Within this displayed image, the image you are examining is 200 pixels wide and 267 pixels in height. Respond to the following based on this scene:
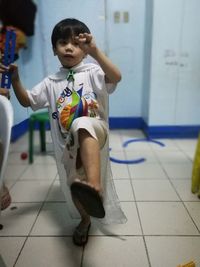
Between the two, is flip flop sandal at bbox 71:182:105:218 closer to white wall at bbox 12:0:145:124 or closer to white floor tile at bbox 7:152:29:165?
white wall at bbox 12:0:145:124

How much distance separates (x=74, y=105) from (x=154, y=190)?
3.05 feet

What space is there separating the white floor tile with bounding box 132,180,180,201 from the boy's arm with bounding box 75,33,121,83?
2.83 ft

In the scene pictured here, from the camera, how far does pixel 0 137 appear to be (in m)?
0.75

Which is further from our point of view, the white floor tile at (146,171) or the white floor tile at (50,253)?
the white floor tile at (146,171)

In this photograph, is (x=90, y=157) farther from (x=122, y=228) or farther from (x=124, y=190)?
(x=124, y=190)

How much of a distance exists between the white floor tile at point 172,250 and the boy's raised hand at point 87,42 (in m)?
0.90

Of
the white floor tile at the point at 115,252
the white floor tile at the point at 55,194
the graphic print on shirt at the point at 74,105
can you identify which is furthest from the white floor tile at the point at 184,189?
the graphic print on shirt at the point at 74,105

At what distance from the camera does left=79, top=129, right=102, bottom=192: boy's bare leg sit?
0.85 metres

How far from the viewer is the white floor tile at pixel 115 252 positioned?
1.06 m

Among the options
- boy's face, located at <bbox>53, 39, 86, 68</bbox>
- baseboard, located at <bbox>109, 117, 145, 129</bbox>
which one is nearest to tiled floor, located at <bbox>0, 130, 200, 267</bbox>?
boy's face, located at <bbox>53, 39, 86, 68</bbox>

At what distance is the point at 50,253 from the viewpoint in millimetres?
1122

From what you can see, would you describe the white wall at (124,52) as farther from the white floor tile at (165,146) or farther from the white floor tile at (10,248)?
the white floor tile at (10,248)

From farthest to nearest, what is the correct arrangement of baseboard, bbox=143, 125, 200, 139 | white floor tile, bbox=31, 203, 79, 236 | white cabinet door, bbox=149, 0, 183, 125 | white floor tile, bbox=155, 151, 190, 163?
baseboard, bbox=143, 125, 200, 139 → white cabinet door, bbox=149, 0, 183, 125 → white floor tile, bbox=155, 151, 190, 163 → white floor tile, bbox=31, 203, 79, 236

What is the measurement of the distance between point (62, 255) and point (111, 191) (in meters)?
0.38
